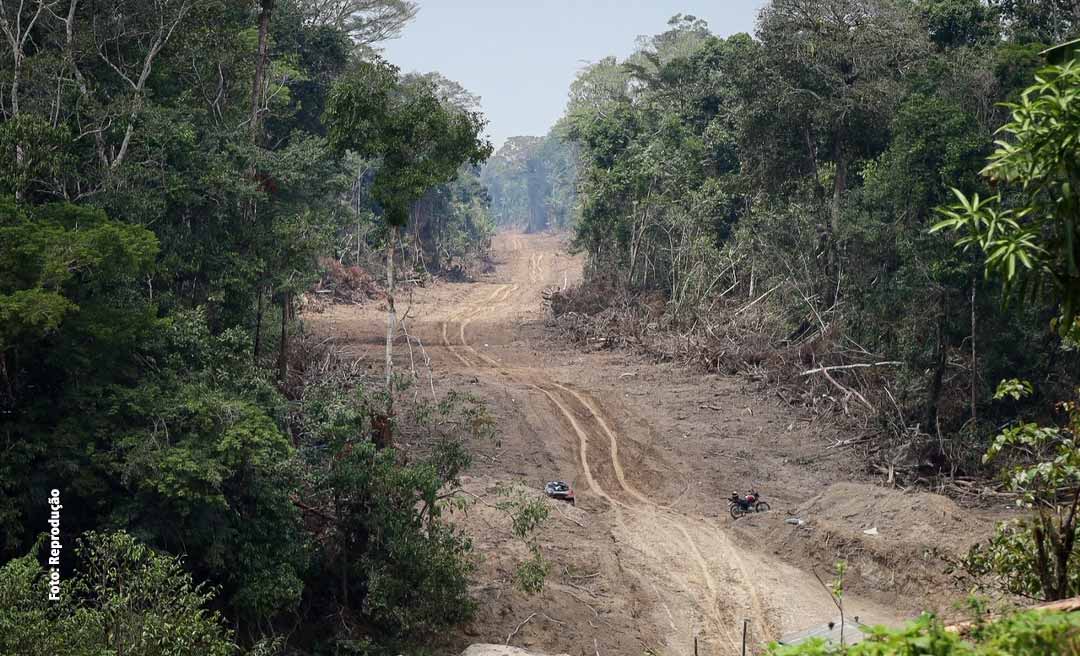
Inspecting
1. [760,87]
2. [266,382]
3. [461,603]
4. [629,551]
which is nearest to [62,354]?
[266,382]

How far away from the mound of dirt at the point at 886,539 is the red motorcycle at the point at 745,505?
0.74 metres

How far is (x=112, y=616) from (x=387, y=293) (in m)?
9.18

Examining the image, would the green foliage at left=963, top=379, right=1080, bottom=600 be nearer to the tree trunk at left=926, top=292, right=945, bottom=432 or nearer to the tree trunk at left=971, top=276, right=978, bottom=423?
the tree trunk at left=971, top=276, right=978, bottom=423

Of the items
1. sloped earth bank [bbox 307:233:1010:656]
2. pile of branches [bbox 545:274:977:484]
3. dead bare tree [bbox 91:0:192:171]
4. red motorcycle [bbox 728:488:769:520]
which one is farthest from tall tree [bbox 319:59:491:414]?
pile of branches [bbox 545:274:977:484]

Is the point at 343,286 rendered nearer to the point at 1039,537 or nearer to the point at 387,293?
the point at 387,293

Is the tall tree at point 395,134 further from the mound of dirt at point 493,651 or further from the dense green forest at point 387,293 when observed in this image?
the mound of dirt at point 493,651

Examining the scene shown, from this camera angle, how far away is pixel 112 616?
10.2 meters

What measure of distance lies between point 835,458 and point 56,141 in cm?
1538

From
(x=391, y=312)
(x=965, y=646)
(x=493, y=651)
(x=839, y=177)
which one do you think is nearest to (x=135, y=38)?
(x=391, y=312)

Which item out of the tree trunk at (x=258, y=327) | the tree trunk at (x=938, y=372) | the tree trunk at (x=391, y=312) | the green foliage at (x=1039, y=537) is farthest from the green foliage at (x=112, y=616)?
the tree trunk at (x=938, y=372)

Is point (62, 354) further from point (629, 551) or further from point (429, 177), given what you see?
point (629, 551)

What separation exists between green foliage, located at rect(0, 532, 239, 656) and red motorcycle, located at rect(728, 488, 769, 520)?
1101 centimetres

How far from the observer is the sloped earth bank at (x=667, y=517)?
15.7 meters

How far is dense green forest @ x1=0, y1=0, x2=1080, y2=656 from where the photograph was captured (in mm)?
10422
